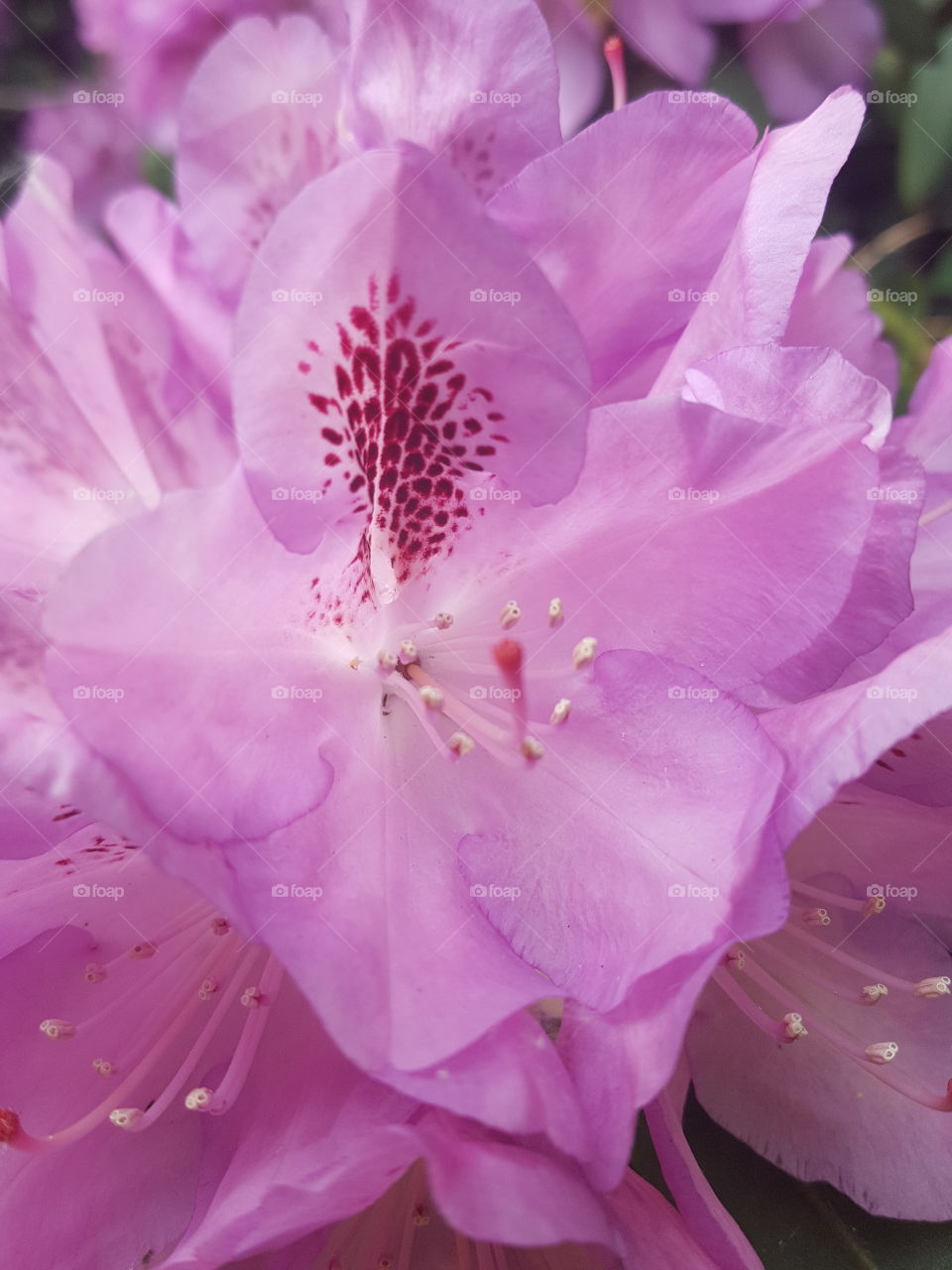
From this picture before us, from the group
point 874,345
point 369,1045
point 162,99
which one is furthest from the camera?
point 162,99

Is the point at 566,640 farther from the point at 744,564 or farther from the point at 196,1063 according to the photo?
the point at 196,1063

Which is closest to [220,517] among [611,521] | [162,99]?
[611,521]

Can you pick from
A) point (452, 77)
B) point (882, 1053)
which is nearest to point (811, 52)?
point (452, 77)

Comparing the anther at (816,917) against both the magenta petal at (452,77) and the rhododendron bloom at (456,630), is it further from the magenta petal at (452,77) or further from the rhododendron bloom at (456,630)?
the magenta petal at (452,77)

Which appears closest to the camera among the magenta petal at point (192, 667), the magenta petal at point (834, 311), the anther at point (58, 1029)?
the magenta petal at point (192, 667)

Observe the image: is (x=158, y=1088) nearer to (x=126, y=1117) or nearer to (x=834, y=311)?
(x=126, y=1117)

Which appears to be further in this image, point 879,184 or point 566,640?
point 879,184

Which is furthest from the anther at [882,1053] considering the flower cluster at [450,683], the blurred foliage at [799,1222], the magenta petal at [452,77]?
the magenta petal at [452,77]
